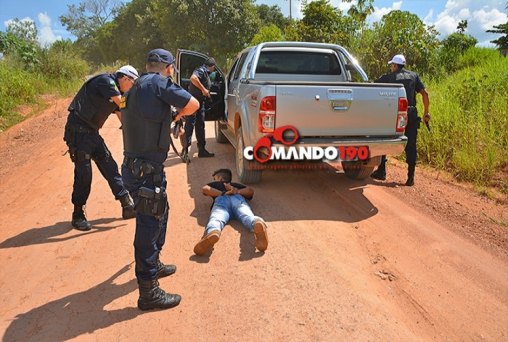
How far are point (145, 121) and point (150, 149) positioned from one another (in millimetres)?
205

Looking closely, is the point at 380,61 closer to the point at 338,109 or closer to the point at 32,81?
the point at 338,109

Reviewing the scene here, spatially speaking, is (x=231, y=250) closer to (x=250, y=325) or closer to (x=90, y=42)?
(x=250, y=325)

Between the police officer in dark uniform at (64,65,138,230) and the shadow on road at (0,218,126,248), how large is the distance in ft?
0.35

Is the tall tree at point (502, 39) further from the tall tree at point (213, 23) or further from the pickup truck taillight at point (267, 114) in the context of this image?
the pickup truck taillight at point (267, 114)

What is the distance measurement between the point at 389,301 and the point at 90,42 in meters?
59.9

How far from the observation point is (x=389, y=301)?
3.11 meters

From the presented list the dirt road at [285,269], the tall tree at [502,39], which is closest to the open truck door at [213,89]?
the dirt road at [285,269]

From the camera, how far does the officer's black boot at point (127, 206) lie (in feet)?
15.2

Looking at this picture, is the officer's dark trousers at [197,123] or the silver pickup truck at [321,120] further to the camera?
the officer's dark trousers at [197,123]

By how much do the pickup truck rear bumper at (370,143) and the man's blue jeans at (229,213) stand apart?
78 centimetres

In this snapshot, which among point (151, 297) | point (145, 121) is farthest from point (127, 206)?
point (145, 121)

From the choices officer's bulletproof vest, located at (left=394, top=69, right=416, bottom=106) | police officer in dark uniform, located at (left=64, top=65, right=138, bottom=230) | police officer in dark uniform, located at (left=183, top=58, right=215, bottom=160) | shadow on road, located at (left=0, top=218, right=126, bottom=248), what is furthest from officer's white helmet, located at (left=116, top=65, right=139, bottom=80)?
officer's bulletproof vest, located at (left=394, top=69, right=416, bottom=106)

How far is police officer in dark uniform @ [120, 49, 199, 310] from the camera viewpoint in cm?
279

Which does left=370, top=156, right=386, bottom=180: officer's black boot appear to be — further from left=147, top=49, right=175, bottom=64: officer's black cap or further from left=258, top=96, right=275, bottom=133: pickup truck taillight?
left=147, top=49, right=175, bottom=64: officer's black cap
